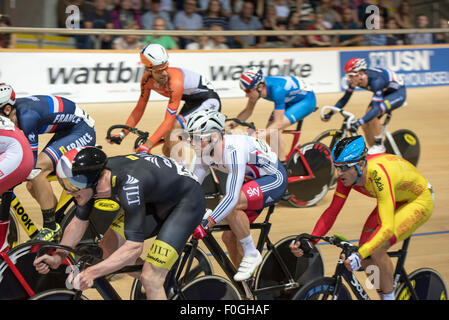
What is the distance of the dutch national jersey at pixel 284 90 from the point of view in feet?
21.0

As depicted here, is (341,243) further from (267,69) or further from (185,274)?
(267,69)

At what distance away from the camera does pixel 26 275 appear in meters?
3.34

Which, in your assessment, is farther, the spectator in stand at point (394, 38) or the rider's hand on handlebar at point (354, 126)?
the spectator in stand at point (394, 38)

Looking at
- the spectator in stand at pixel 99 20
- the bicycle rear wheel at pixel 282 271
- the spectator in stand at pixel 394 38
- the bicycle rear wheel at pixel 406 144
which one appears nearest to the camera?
the bicycle rear wheel at pixel 282 271

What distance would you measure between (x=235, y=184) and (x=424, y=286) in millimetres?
1252

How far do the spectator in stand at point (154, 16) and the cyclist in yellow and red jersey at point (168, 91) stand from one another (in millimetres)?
4351

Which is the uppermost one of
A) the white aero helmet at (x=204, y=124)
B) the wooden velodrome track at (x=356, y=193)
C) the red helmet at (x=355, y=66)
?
the red helmet at (x=355, y=66)

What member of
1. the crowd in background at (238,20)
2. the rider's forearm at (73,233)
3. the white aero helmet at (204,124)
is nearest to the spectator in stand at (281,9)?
the crowd in background at (238,20)

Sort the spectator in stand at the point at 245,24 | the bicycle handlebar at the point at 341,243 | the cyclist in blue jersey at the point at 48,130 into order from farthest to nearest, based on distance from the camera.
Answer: the spectator in stand at the point at 245,24, the cyclist in blue jersey at the point at 48,130, the bicycle handlebar at the point at 341,243

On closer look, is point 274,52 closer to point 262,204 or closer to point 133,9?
point 133,9

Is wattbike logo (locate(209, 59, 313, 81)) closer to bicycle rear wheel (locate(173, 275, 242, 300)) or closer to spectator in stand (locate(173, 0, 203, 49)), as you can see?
spectator in stand (locate(173, 0, 203, 49))

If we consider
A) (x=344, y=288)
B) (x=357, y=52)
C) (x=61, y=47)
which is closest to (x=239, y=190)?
(x=344, y=288)

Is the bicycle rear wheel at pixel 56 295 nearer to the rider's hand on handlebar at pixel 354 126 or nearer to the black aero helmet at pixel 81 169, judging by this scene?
the black aero helmet at pixel 81 169

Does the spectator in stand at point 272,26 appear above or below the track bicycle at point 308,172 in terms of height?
above
